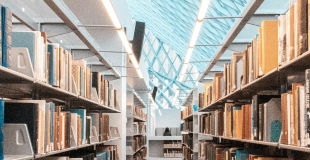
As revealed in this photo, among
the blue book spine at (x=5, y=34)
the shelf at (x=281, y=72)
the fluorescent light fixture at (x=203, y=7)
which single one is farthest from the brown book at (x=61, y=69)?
the shelf at (x=281, y=72)

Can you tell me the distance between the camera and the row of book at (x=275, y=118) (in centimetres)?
160

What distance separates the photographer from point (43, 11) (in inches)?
170

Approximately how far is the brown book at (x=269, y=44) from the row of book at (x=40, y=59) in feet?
4.88

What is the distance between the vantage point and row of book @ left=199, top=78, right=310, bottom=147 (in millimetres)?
1604

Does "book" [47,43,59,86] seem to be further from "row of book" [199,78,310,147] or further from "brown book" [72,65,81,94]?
"row of book" [199,78,310,147]

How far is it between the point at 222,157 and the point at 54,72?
2.36 m

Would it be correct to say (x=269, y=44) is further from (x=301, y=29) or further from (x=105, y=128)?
(x=105, y=128)

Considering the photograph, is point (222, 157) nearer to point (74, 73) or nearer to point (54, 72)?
point (74, 73)

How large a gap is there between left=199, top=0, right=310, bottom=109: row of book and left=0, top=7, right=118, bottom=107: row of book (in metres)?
1.48

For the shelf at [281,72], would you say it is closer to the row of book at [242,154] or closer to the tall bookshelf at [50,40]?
the row of book at [242,154]

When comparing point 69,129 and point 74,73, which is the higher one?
point 74,73

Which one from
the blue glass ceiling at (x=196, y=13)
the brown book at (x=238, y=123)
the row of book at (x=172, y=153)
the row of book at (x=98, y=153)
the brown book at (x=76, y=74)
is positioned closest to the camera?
the brown book at (x=238, y=123)

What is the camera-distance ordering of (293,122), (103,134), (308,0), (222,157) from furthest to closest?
(103,134) → (222,157) → (293,122) → (308,0)


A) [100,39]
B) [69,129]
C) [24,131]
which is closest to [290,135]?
[24,131]
